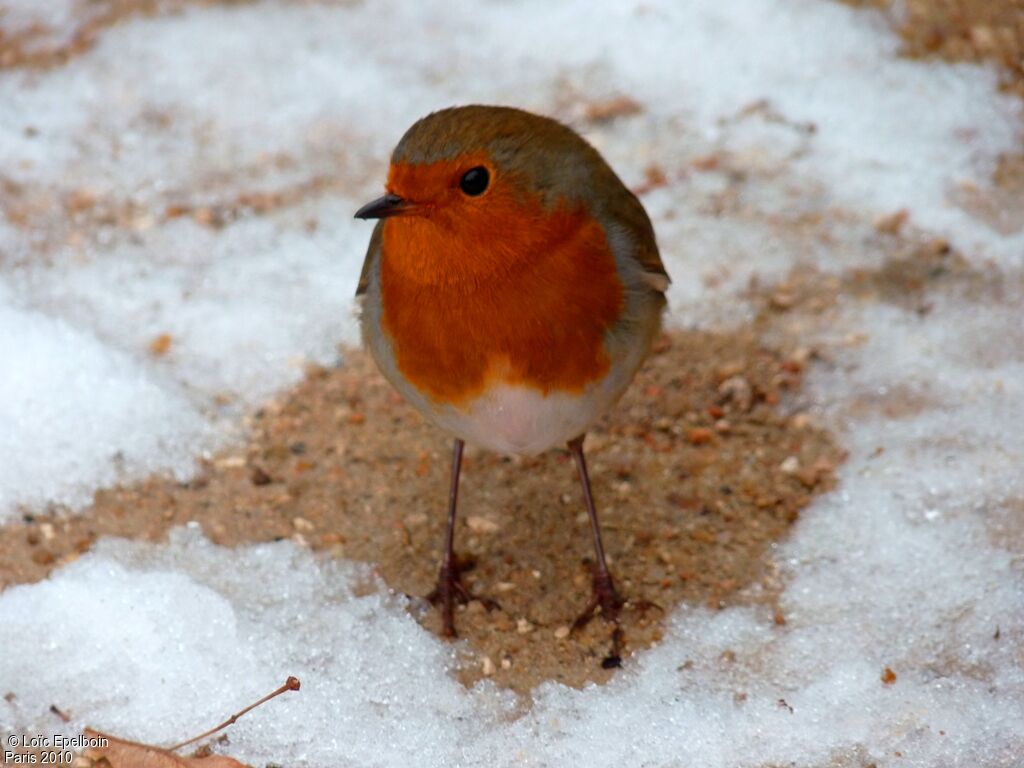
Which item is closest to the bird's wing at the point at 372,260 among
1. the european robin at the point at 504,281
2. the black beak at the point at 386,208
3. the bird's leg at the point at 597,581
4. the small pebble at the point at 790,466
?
the european robin at the point at 504,281

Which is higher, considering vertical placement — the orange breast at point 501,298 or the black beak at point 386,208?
the black beak at point 386,208

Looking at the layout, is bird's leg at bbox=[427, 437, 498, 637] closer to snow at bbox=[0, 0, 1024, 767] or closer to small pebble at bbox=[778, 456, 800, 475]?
snow at bbox=[0, 0, 1024, 767]

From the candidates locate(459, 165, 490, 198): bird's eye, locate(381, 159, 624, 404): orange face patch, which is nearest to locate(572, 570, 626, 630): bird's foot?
locate(381, 159, 624, 404): orange face patch

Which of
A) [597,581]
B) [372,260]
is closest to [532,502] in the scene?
[597,581]

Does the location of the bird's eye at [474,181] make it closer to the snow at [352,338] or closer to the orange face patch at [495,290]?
the orange face patch at [495,290]

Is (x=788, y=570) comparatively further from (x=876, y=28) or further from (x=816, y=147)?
(x=876, y=28)

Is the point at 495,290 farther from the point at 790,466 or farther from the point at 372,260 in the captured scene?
the point at 790,466
